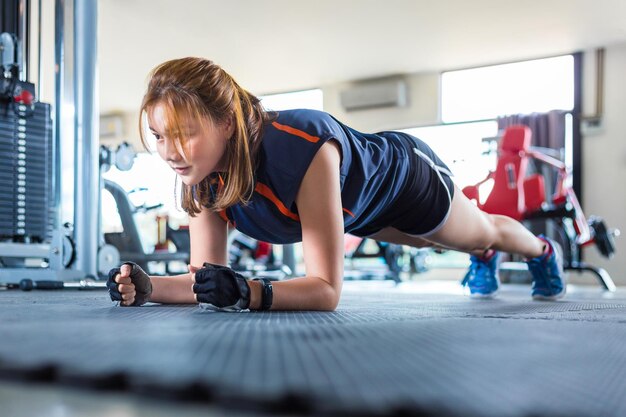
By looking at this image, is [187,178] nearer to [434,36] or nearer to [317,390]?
[317,390]

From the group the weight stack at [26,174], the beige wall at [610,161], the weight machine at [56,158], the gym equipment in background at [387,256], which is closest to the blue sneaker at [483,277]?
the weight machine at [56,158]

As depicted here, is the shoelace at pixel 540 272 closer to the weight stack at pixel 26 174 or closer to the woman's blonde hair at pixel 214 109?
the woman's blonde hair at pixel 214 109

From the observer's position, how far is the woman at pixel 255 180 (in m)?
1.10

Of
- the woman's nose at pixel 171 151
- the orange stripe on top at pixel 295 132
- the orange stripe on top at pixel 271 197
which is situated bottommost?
the orange stripe on top at pixel 271 197

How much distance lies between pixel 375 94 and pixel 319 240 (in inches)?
253

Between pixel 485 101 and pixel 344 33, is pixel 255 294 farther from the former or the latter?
pixel 485 101


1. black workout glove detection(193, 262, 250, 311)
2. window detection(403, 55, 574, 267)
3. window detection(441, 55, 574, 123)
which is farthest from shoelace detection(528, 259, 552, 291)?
window detection(441, 55, 574, 123)

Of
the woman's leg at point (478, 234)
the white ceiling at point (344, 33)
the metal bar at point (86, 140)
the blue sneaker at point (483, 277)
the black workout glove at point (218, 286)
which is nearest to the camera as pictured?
the black workout glove at point (218, 286)

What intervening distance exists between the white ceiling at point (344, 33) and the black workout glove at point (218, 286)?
465 cm

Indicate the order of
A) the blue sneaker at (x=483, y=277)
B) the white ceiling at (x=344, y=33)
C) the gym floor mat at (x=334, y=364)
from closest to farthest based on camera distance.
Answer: the gym floor mat at (x=334, y=364) → the blue sneaker at (x=483, y=277) → the white ceiling at (x=344, y=33)

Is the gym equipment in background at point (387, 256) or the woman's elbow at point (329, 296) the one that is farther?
the gym equipment in background at point (387, 256)

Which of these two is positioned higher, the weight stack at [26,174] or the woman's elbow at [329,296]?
the weight stack at [26,174]

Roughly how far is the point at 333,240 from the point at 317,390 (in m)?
0.68

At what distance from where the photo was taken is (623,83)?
6398 millimetres
